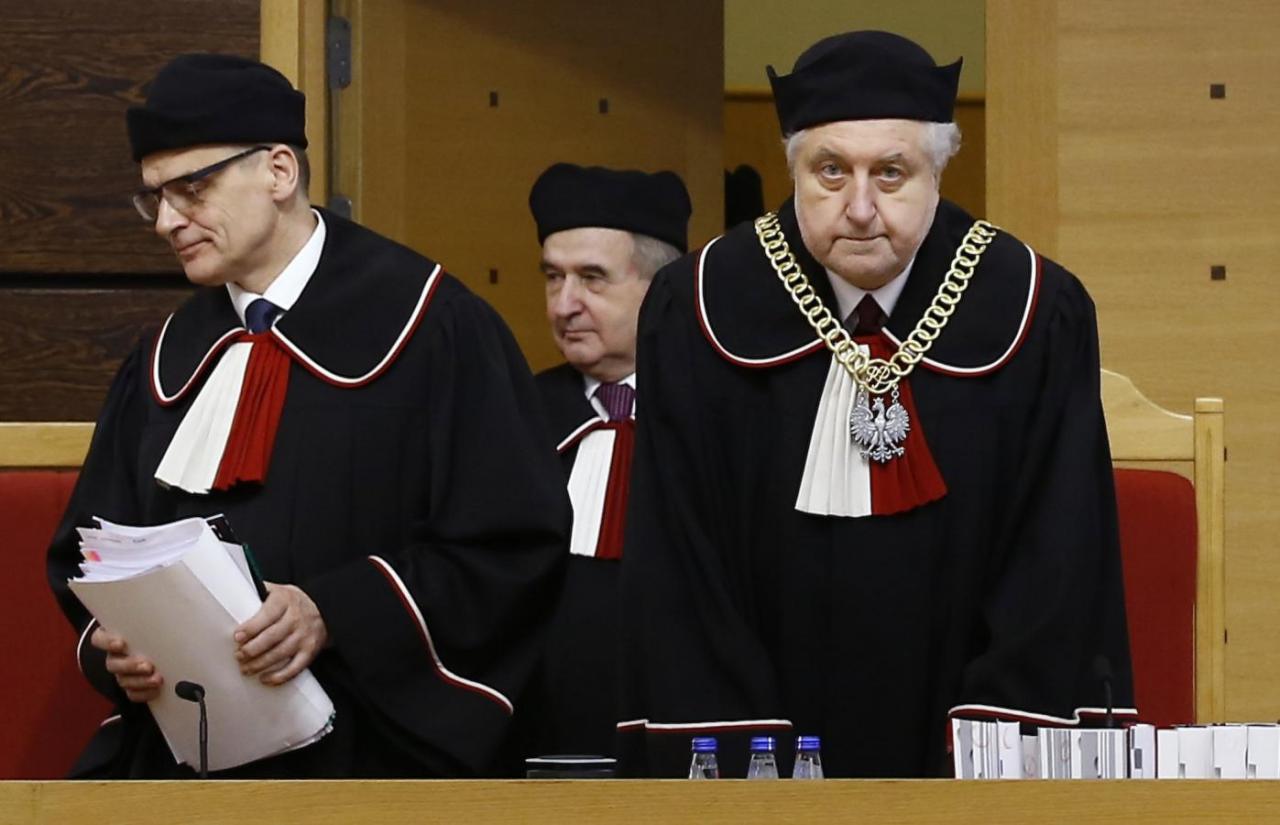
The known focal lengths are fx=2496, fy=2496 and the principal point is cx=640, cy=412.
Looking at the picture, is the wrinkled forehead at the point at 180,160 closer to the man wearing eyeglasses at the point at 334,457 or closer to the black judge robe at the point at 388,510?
the man wearing eyeglasses at the point at 334,457

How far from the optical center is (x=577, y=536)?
468 cm

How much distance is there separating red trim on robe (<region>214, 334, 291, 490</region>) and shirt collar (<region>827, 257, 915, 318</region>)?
90cm

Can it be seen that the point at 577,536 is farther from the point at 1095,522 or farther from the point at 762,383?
the point at 1095,522

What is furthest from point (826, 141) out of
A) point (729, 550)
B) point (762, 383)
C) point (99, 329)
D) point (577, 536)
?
point (99, 329)

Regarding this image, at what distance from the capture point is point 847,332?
377cm

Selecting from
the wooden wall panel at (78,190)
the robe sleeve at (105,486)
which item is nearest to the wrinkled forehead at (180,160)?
the robe sleeve at (105,486)

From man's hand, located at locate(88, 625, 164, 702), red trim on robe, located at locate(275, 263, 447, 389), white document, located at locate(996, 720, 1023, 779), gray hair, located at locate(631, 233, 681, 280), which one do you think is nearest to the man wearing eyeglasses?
red trim on robe, located at locate(275, 263, 447, 389)

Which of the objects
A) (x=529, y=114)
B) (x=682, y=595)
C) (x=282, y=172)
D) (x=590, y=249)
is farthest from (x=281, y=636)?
(x=529, y=114)

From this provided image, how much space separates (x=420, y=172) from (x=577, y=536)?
7.58ft

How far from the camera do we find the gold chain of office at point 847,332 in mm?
3732

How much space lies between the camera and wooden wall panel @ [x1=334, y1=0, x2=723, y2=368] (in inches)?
266

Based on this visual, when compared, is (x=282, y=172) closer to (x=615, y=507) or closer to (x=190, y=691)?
(x=190, y=691)

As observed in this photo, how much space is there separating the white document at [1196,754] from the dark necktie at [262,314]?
6.09 feet

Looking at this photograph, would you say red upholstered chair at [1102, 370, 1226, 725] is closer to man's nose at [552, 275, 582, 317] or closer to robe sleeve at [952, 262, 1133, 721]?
robe sleeve at [952, 262, 1133, 721]
